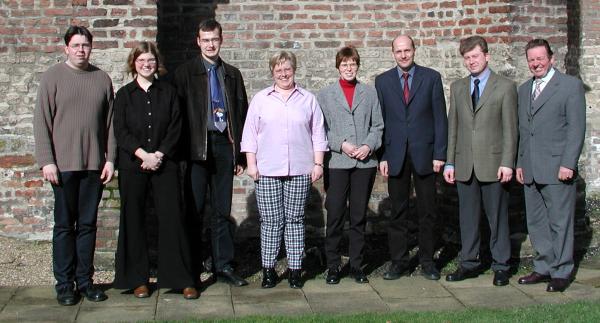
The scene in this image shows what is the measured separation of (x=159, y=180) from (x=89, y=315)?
1.10 meters

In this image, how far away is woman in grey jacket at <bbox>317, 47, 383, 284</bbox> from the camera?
21.7 ft

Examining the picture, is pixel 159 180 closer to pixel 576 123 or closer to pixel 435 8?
pixel 576 123

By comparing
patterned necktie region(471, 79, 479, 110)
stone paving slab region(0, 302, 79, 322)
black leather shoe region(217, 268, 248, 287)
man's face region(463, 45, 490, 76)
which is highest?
man's face region(463, 45, 490, 76)

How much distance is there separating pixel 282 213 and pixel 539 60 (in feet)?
7.64

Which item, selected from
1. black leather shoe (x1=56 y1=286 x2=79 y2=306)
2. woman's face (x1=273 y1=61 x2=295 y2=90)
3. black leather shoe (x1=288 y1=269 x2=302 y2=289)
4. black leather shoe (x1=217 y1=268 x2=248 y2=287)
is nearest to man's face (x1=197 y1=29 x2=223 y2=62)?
woman's face (x1=273 y1=61 x2=295 y2=90)

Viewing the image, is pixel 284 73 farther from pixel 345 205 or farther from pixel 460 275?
pixel 460 275

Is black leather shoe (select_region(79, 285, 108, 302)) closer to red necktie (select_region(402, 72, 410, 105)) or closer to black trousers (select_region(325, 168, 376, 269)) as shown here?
black trousers (select_region(325, 168, 376, 269))

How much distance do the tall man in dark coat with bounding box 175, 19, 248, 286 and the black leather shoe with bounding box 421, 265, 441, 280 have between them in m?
1.54

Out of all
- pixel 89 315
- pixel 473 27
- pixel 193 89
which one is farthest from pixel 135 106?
pixel 473 27

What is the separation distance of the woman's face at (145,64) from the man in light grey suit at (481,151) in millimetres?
2464

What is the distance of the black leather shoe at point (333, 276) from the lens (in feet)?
22.0

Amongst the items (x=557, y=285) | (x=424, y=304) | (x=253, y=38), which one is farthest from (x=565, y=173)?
(x=253, y=38)

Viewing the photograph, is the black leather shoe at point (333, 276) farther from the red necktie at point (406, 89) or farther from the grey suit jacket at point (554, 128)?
the grey suit jacket at point (554, 128)

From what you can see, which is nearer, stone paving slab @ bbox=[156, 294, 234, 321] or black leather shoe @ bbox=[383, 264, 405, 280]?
stone paving slab @ bbox=[156, 294, 234, 321]
